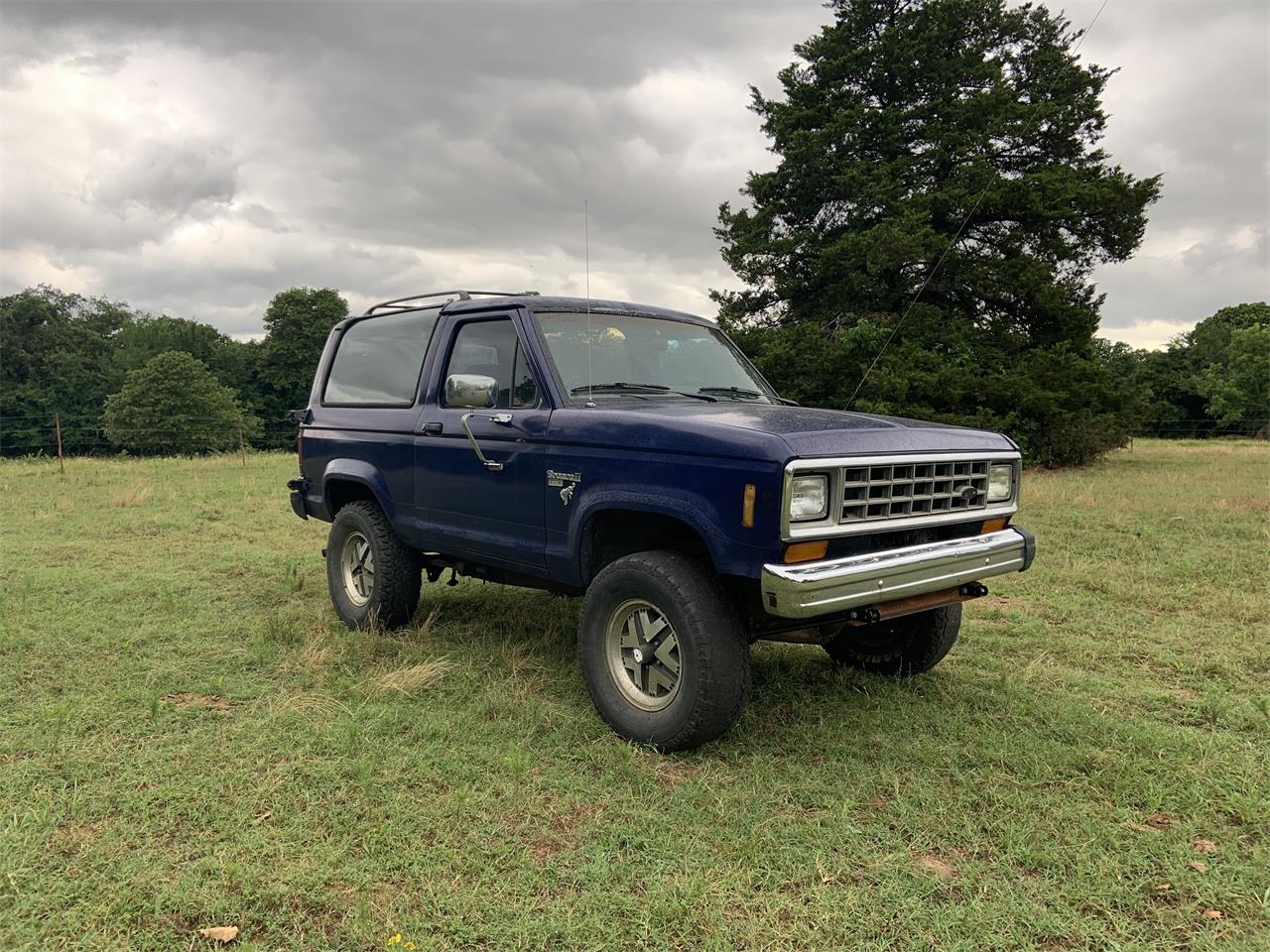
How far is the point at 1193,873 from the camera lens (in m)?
2.78

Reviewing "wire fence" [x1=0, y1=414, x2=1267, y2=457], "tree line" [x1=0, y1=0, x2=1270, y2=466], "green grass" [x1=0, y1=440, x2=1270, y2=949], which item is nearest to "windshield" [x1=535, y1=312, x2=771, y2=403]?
"green grass" [x1=0, y1=440, x2=1270, y2=949]

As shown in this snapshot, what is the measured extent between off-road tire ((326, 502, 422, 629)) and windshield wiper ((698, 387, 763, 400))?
7.29 feet

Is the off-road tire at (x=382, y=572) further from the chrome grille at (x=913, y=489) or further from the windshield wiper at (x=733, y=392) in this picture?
the chrome grille at (x=913, y=489)

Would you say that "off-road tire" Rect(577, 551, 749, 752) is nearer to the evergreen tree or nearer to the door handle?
the door handle

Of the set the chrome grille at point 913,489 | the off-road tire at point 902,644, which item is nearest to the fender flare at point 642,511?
the chrome grille at point 913,489

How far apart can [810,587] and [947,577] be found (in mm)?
859

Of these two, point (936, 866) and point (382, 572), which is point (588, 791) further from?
point (382, 572)

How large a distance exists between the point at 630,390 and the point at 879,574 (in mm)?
1708

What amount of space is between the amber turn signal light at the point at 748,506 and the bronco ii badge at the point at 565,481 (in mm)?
978

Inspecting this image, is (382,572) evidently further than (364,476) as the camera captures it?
No

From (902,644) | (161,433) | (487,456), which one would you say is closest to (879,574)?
(902,644)

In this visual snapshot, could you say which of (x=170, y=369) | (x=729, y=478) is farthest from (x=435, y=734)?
(x=170, y=369)

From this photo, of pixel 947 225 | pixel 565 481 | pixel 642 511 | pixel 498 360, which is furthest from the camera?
pixel 947 225

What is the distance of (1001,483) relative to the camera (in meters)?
4.18
